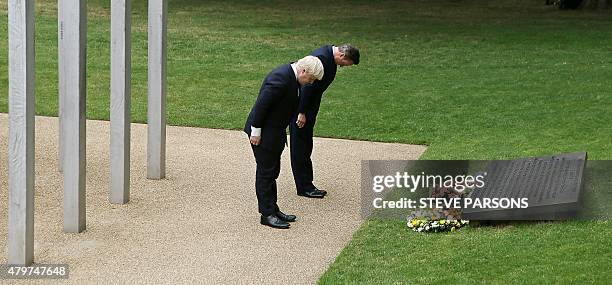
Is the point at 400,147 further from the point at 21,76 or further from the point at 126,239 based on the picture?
the point at 21,76

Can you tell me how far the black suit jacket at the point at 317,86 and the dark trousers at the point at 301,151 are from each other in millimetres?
118

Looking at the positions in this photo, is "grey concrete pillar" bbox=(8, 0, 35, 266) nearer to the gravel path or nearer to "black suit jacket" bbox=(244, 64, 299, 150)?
the gravel path

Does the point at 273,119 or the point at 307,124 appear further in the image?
the point at 307,124

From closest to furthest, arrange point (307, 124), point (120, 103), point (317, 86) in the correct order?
point (120, 103), point (317, 86), point (307, 124)

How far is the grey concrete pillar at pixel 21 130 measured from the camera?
9.07m

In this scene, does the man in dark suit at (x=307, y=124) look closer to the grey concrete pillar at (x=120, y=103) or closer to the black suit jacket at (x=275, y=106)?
the black suit jacket at (x=275, y=106)

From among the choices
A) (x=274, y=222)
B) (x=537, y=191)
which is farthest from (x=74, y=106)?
(x=537, y=191)

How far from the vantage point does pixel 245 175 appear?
13266mm

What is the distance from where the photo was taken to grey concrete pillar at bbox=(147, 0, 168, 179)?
495 inches

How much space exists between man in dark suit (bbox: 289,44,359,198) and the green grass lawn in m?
1.42

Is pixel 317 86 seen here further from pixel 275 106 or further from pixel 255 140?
pixel 255 140

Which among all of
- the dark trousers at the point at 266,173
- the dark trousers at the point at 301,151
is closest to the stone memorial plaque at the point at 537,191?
the dark trousers at the point at 266,173

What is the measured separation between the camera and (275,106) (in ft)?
34.8

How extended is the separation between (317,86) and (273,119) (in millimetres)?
Result: 1272
